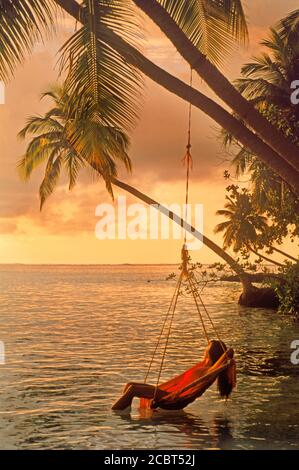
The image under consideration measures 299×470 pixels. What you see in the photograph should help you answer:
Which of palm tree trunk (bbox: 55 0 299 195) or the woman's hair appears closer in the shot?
palm tree trunk (bbox: 55 0 299 195)

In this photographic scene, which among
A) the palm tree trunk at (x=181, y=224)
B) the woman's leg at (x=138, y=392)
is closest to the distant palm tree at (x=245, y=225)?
the palm tree trunk at (x=181, y=224)

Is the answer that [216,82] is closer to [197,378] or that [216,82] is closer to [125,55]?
[125,55]

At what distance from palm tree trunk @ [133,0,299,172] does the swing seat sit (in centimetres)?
394

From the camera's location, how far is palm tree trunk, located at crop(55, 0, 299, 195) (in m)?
8.25

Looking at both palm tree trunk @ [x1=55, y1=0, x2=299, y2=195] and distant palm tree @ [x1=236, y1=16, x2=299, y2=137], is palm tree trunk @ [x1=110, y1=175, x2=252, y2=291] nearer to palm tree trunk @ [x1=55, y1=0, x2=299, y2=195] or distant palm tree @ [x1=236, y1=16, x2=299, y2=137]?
distant palm tree @ [x1=236, y1=16, x2=299, y2=137]

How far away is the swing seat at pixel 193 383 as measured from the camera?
11.0 metres

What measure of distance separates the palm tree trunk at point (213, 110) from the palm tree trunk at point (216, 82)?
0.11 metres

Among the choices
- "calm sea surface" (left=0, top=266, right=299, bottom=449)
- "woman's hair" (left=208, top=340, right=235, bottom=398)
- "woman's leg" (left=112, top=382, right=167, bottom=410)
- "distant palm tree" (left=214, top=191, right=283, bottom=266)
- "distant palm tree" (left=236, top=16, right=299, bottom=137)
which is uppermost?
"distant palm tree" (left=236, top=16, right=299, bottom=137)

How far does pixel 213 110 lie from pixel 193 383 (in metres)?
4.46

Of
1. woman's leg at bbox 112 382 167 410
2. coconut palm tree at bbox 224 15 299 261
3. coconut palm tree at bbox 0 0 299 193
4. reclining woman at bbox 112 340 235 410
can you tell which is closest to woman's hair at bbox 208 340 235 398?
reclining woman at bbox 112 340 235 410

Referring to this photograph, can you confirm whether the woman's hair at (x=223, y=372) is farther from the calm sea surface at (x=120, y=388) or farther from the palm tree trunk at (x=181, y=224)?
the palm tree trunk at (x=181, y=224)

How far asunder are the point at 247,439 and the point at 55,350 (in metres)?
12.9

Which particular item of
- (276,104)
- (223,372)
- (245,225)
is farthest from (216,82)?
(245,225)
